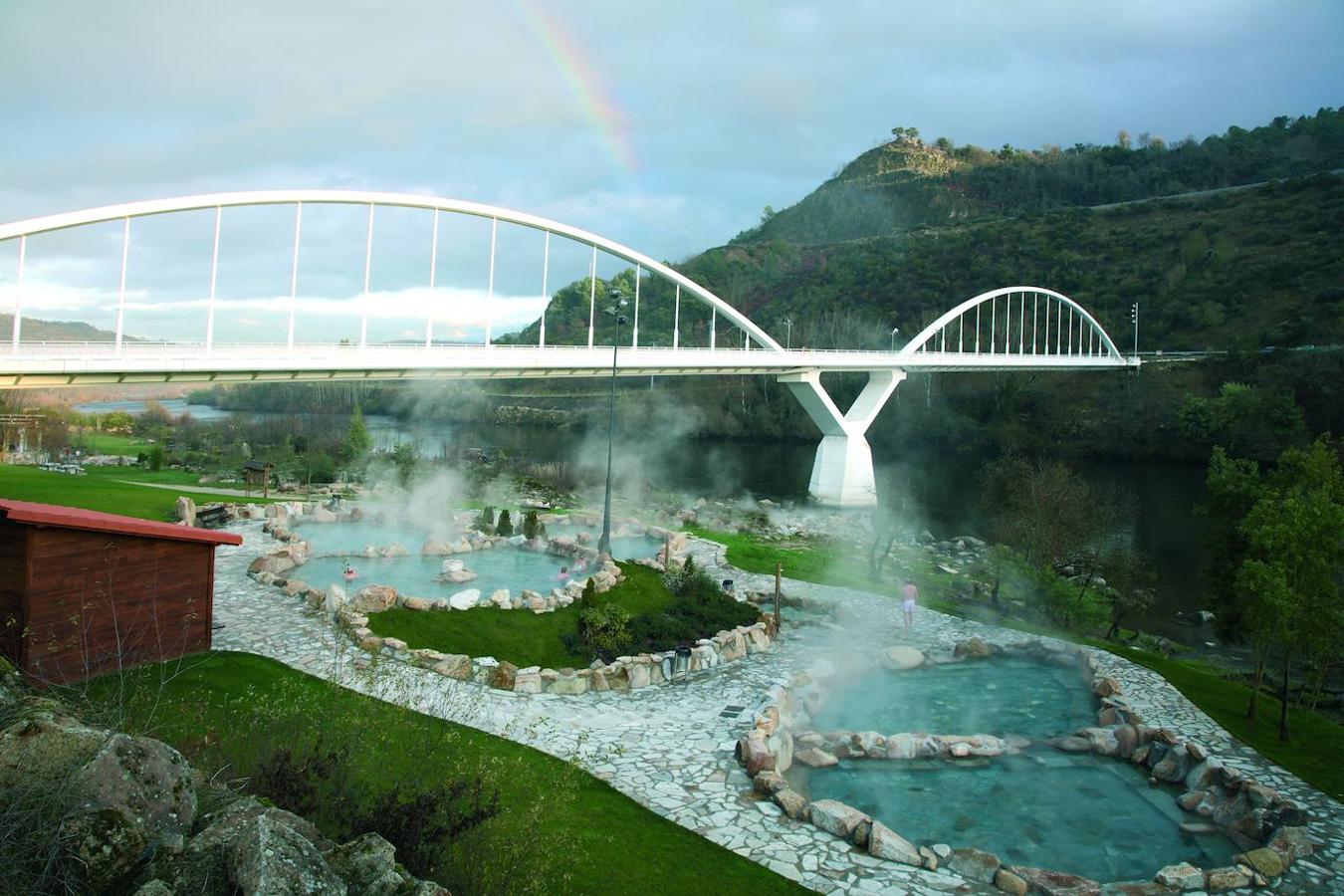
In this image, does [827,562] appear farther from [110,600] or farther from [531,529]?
[110,600]

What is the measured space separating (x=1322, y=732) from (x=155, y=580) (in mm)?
13030

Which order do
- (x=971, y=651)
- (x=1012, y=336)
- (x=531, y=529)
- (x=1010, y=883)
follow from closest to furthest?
1. (x=1010, y=883)
2. (x=971, y=651)
3. (x=531, y=529)
4. (x=1012, y=336)

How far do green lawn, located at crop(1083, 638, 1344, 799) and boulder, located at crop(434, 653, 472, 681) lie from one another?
8.72 metres

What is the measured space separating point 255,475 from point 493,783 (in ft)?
73.8

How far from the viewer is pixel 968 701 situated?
428 inches

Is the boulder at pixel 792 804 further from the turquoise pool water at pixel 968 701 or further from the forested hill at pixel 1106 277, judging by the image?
the forested hill at pixel 1106 277

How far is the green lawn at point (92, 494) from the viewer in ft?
55.5

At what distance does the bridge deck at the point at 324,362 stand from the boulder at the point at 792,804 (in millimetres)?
13777

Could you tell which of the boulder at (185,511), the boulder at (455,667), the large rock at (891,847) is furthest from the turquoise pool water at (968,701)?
the boulder at (185,511)

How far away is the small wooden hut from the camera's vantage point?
76.1 feet

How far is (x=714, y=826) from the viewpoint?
6.95 metres

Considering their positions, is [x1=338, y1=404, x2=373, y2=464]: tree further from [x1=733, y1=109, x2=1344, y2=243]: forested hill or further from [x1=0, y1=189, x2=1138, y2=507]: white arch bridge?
[x1=733, y1=109, x2=1344, y2=243]: forested hill

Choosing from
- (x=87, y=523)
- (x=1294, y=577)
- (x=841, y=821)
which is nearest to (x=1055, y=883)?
(x=841, y=821)

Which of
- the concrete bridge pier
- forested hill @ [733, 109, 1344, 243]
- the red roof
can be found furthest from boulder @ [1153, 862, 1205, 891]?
forested hill @ [733, 109, 1344, 243]
